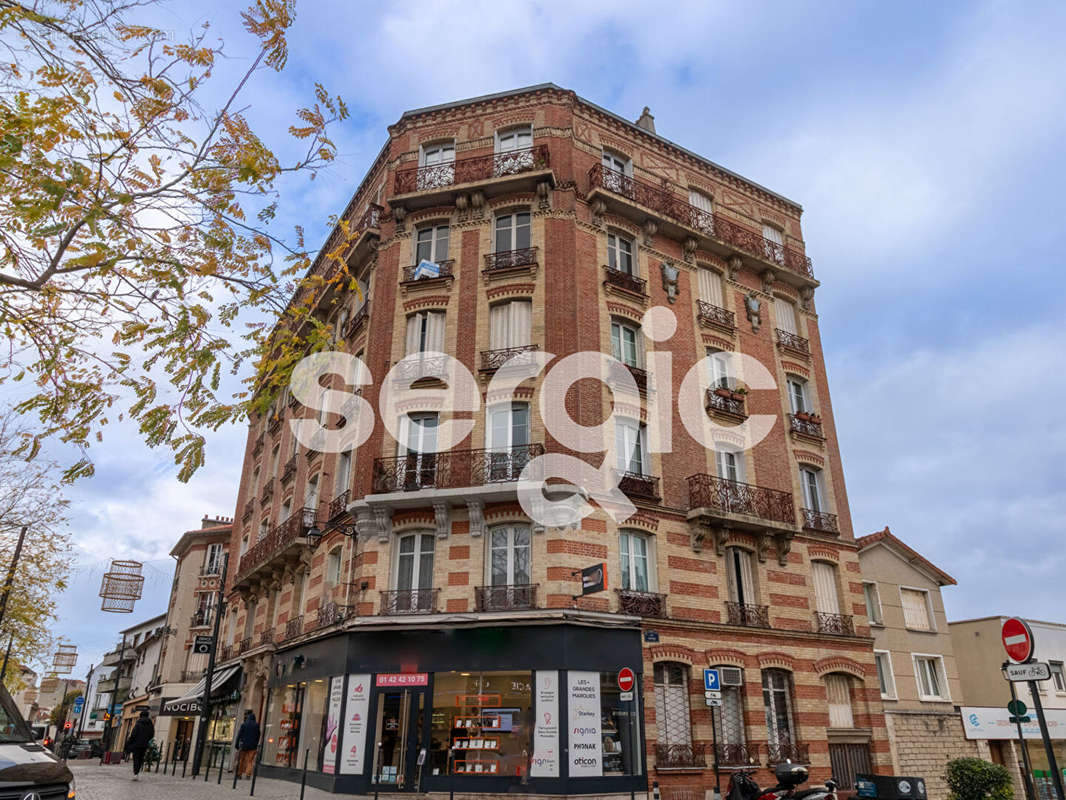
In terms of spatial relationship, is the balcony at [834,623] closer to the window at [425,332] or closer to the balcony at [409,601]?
the balcony at [409,601]

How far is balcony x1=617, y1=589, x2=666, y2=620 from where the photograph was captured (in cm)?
1714

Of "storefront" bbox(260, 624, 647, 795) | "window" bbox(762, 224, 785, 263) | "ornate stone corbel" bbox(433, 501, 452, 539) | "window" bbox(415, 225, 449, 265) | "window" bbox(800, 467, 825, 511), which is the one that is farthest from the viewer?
"window" bbox(762, 224, 785, 263)

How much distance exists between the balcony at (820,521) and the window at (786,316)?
6461 millimetres

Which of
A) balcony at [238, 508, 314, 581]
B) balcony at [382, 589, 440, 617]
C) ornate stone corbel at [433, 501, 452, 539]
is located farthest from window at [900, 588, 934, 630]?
balcony at [238, 508, 314, 581]

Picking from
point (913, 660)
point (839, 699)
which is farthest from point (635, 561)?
point (913, 660)

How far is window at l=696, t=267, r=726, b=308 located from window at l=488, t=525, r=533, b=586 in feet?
33.7

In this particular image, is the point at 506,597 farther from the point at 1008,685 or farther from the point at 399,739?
the point at 1008,685

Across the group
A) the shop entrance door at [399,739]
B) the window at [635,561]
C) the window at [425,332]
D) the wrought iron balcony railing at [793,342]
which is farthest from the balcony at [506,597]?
the wrought iron balcony railing at [793,342]

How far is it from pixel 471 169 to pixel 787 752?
18158 millimetres

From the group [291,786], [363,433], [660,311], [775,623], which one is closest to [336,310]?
[363,433]

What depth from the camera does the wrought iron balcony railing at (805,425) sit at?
2277cm

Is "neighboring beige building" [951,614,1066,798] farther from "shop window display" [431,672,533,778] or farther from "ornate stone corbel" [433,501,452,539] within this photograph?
"ornate stone corbel" [433,501,452,539]

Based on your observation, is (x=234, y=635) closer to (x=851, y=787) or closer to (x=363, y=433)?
(x=363, y=433)

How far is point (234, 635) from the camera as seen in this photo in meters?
29.1
